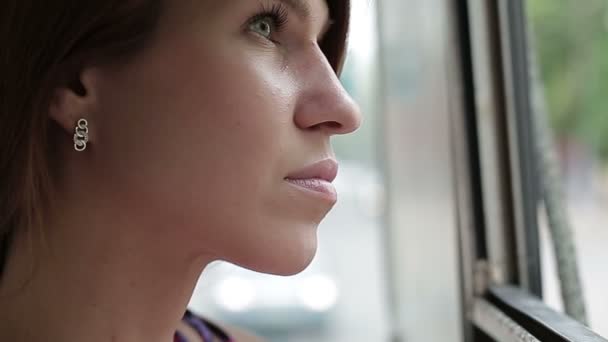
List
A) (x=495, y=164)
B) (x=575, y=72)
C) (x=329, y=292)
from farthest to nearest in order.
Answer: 1. (x=329, y=292)
2. (x=575, y=72)
3. (x=495, y=164)

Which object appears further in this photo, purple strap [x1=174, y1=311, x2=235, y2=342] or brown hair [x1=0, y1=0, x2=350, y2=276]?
purple strap [x1=174, y1=311, x2=235, y2=342]

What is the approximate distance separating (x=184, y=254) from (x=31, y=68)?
0.90 ft

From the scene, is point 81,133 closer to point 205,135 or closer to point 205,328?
point 205,135

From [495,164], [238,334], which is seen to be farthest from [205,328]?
[495,164]

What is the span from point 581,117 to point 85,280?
1.34 meters

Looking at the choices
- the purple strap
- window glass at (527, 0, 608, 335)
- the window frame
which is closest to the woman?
the purple strap

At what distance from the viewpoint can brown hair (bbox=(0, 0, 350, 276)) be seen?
682mm

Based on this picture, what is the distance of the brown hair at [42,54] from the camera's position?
A: 682mm

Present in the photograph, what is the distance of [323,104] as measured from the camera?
0.74 metres

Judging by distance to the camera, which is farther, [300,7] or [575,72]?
[575,72]

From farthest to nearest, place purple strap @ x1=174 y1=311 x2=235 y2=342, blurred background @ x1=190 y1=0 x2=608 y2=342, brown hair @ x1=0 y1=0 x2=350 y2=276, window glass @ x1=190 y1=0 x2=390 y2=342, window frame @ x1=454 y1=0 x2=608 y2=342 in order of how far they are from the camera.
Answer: window glass @ x1=190 y1=0 x2=390 y2=342, blurred background @ x1=190 y1=0 x2=608 y2=342, window frame @ x1=454 y1=0 x2=608 y2=342, purple strap @ x1=174 y1=311 x2=235 y2=342, brown hair @ x1=0 y1=0 x2=350 y2=276

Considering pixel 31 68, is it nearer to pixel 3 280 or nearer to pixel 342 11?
pixel 3 280

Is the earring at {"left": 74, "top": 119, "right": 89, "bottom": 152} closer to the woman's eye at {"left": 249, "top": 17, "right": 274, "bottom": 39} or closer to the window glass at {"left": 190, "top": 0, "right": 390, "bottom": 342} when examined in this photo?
the woman's eye at {"left": 249, "top": 17, "right": 274, "bottom": 39}

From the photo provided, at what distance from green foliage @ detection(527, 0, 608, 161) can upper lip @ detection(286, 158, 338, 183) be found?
0.78m
